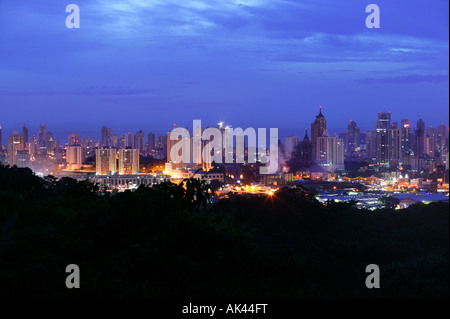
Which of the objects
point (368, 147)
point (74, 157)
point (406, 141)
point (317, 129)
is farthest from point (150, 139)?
point (406, 141)

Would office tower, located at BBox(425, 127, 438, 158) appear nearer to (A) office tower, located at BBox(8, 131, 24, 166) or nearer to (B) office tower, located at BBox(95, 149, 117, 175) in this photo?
(B) office tower, located at BBox(95, 149, 117, 175)

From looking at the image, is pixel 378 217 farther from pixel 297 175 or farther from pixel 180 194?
pixel 297 175

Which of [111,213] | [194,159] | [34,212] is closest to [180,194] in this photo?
[111,213]

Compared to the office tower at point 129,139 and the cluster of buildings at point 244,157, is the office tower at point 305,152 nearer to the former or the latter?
the cluster of buildings at point 244,157

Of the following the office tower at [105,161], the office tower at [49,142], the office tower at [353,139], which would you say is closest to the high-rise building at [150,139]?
the office tower at [49,142]

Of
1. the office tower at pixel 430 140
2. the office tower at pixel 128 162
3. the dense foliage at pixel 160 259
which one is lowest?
the dense foliage at pixel 160 259
